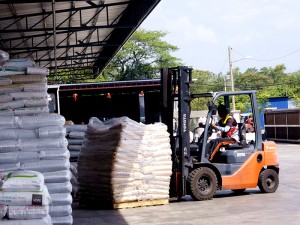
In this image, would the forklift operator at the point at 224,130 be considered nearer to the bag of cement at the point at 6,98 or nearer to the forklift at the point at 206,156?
the forklift at the point at 206,156

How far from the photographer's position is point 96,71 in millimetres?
41312

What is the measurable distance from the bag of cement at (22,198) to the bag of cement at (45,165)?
39.0 inches

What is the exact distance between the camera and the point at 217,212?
11.0 meters

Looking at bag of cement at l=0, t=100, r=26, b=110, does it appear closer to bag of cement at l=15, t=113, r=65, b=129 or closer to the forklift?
bag of cement at l=15, t=113, r=65, b=129

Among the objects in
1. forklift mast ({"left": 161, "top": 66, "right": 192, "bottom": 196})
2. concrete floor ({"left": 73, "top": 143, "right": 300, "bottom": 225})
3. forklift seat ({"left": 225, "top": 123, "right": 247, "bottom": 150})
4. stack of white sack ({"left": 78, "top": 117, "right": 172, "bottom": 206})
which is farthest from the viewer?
forklift seat ({"left": 225, "top": 123, "right": 247, "bottom": 150})

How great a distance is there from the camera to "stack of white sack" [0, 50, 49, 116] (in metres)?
8.34

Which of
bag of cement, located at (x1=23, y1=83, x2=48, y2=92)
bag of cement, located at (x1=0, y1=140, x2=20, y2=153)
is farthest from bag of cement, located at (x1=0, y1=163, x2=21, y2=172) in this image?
bag of cement, located at (x1=23, y1=83, x2=48, y2=92)

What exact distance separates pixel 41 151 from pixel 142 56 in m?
61.9

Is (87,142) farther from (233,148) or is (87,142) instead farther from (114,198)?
(233,148)

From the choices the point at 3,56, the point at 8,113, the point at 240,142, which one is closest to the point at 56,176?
the point at 8,113

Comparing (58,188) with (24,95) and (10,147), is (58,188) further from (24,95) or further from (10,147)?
(24,95)

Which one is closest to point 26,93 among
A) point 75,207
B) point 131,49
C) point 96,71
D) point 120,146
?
point 120,146

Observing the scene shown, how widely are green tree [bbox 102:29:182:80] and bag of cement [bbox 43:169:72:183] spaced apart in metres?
58.9

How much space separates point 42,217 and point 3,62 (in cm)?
226
